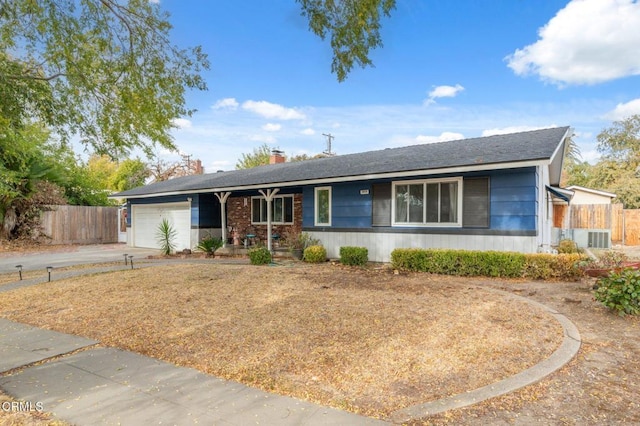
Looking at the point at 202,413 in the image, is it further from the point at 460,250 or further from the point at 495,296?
the point at 460,250

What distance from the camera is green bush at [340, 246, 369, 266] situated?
427 inches

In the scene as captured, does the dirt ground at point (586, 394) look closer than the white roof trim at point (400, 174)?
Yes

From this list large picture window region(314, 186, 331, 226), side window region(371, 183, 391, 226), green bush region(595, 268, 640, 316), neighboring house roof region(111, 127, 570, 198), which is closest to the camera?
green bush region(595, 268, 640, 316)

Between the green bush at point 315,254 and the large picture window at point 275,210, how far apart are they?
323cm

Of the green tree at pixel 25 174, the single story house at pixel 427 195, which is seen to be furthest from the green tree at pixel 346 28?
the green tree at pixel 25 174

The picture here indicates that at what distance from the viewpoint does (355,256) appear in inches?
427

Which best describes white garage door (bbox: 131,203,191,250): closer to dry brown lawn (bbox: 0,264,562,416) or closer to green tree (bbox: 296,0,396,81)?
dry brown lawn (bbox: 0,264,562,416)

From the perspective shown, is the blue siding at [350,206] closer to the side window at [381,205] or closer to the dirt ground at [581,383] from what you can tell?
the side window at [381,205]

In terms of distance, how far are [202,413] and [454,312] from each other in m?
3.97

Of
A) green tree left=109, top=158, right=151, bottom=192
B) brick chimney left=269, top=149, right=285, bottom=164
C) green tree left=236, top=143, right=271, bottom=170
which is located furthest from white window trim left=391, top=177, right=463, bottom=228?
green tree left=236, top=143, right=271, bottom=170

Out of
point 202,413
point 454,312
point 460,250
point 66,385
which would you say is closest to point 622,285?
point 454,312

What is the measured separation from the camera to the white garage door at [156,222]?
1700 centimetres

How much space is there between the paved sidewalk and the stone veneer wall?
1070 cm

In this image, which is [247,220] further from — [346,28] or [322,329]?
[322,329]
